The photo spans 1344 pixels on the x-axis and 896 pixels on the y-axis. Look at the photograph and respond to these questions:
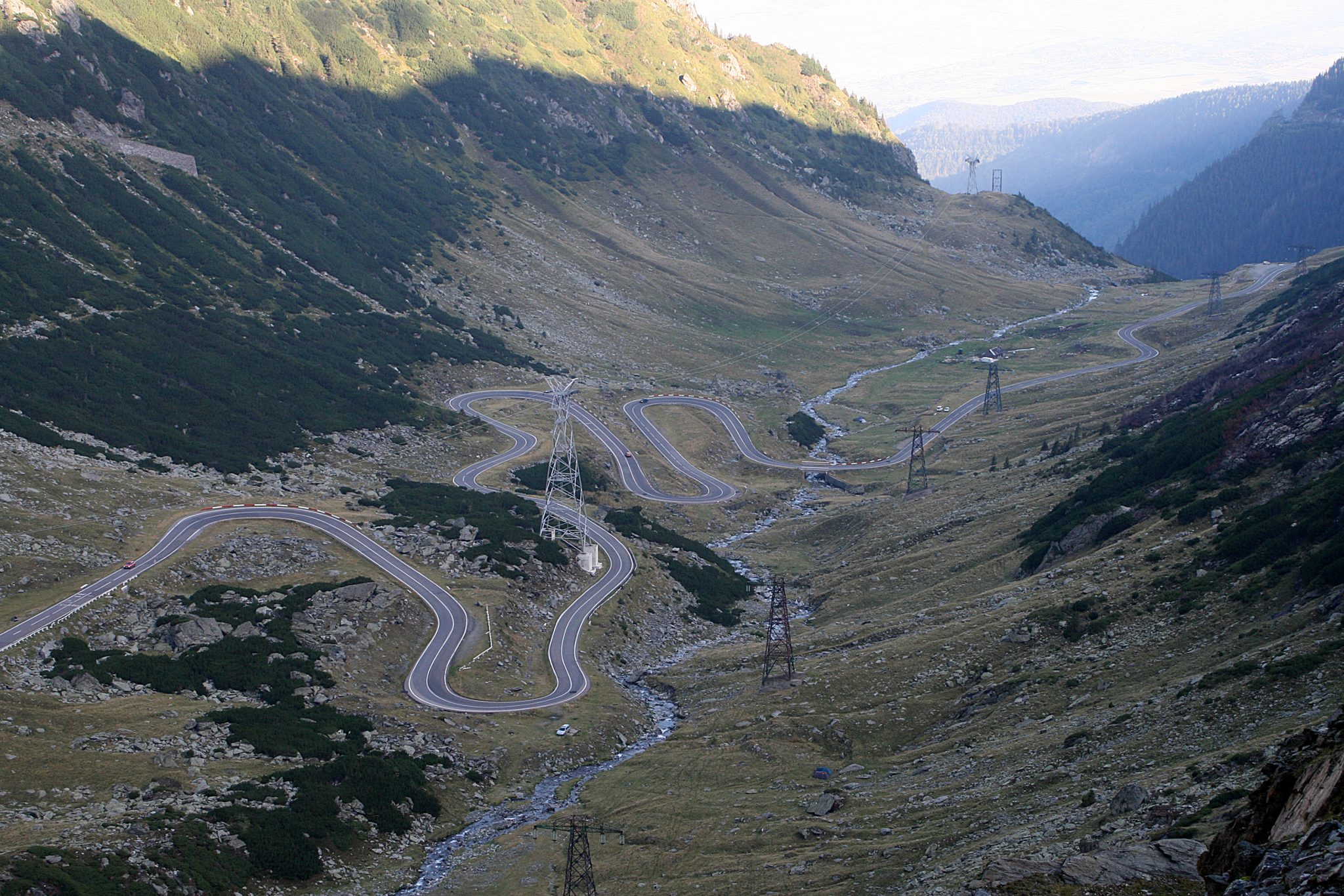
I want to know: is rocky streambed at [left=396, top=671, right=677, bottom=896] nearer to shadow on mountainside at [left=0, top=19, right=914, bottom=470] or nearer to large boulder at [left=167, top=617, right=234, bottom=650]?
large boulder at [left=167, top=617, right=234, bottom=650]

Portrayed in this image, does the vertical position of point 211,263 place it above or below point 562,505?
above

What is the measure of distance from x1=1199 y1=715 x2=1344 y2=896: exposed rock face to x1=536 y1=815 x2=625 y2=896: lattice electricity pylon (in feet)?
77.7

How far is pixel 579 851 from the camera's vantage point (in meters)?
49.6

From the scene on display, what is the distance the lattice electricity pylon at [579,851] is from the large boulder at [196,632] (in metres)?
27.0

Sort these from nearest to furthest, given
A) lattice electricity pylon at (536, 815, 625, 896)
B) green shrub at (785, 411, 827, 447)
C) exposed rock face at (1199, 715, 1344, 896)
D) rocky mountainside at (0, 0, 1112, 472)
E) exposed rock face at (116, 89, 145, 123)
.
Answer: exposed rock face at (1199, 715, 1344, 896)
lattice electricity pylon at (536, 815, 625, 896)
rocky mountainside at (0, 0, 1112, 472)
exposed rock face at (116, 89, 145, 123)
green shrub at (785, 411, 827, 447)

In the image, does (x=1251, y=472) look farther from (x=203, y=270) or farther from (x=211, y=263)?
(x=211, y=263)

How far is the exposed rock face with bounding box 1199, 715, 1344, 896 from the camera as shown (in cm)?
2100

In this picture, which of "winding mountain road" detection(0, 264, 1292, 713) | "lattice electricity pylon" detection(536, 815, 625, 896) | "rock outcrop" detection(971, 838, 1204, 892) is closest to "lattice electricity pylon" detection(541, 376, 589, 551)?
"winding mountain road" detection(0, 264, 1292, 713)

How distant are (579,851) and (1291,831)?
33886mm

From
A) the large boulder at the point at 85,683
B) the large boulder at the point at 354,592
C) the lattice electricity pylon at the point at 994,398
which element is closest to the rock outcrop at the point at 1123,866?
the large boulder at the point at 85,683

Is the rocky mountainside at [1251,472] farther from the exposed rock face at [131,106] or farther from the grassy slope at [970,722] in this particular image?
the exposed rock face at [131,106]

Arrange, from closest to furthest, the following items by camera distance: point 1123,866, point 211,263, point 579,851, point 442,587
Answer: point 1123,866
point 579,851
point 442,587
point 211,263

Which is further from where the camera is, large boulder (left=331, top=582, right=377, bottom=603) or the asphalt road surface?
the asphalt road surface

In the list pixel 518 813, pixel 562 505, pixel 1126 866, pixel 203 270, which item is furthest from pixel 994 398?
pixel 1126 866
